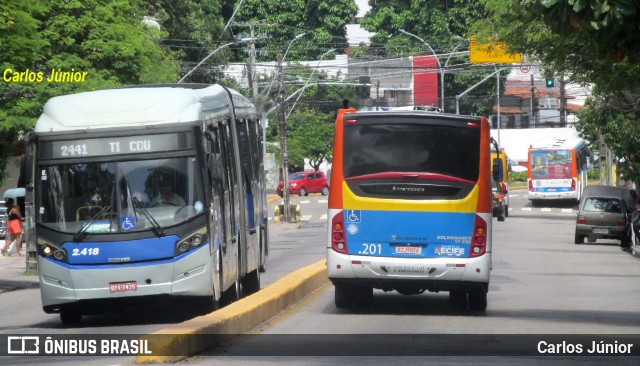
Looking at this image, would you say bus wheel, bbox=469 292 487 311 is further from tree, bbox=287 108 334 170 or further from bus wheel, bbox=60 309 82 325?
tree, bbox=287 108 334 170

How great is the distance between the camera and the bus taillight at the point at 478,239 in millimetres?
16109

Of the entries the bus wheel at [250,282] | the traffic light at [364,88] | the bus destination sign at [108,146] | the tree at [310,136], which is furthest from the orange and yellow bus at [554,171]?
the bus destination sign at [108,146]

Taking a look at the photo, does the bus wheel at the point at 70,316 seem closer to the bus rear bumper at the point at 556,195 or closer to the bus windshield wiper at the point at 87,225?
the bus windshield wiper at the point at 87,225

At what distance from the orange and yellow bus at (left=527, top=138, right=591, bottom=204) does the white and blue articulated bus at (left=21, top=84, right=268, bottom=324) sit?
174ft

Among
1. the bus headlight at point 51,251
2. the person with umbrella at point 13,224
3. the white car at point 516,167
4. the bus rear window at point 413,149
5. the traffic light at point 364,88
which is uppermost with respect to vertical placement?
the traffic light at point 364,88

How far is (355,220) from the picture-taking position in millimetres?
16281

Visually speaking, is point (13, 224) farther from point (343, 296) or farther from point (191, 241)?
point (191, 241)

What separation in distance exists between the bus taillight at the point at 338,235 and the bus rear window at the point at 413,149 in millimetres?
610

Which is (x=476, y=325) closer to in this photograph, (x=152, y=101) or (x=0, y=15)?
(x=152, y=101)

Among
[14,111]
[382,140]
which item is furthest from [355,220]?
[14,111]

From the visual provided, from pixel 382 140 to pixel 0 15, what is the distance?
33.7 feet

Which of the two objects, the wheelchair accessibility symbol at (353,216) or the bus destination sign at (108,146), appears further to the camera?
the wheelchair accessibility symbol at (353,216)

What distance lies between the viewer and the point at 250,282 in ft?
68.8

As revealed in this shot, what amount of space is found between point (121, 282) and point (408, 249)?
396cm
